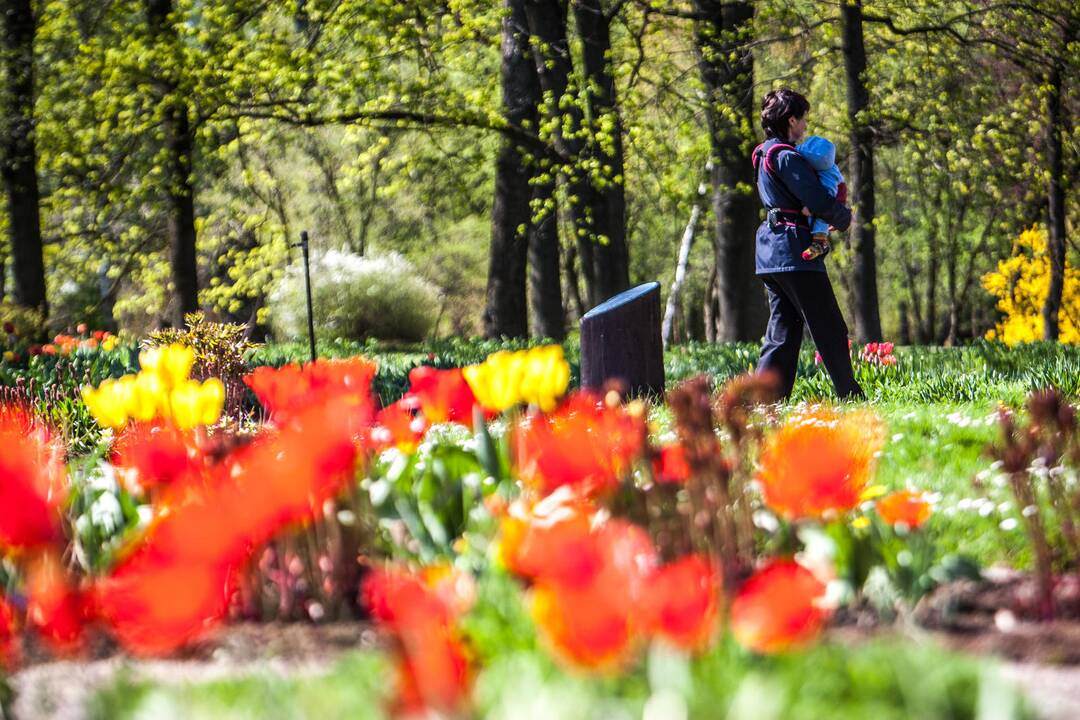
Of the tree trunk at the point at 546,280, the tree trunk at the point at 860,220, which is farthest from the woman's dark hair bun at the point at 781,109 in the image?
the tree trunk at the point at 546,280

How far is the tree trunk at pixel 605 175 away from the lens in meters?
14.8

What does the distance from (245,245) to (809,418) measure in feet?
64.4

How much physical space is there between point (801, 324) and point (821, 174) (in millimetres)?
892

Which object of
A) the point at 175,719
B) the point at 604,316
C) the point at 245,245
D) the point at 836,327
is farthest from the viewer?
the point at 245,245

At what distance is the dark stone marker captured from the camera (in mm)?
8781

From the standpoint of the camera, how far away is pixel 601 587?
1707mm

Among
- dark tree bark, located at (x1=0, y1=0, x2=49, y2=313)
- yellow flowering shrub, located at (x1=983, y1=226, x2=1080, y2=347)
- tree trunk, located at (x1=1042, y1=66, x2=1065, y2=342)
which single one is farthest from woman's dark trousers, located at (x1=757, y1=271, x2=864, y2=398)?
yellow flowering shrub, located at (x1=983, y1=226, x2=1080, y2=347)

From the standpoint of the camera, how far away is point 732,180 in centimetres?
1586

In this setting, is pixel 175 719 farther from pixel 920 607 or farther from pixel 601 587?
pixel 920 607

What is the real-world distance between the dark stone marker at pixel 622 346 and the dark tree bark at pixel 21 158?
9.47 metres

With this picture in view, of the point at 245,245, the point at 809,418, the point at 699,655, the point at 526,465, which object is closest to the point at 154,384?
the point at 526,465

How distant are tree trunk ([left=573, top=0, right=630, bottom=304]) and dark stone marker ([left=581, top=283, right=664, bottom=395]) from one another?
18.7 feet

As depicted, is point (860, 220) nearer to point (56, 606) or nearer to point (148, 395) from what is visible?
point (148, 395)

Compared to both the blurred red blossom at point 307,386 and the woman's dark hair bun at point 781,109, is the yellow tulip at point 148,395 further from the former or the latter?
the woman's dark hair bun at point 781,109
